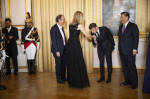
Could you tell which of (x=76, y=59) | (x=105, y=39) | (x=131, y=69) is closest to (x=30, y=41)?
(x=76, y=59)

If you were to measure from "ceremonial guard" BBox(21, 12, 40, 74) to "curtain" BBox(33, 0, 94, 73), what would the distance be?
0.26 meters

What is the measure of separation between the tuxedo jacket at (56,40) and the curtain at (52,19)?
3.61ft

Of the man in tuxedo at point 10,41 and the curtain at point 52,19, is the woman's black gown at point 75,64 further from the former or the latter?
the man in tuxedo at point 10,41

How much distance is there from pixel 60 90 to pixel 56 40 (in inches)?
44.2

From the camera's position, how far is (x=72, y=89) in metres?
3.85

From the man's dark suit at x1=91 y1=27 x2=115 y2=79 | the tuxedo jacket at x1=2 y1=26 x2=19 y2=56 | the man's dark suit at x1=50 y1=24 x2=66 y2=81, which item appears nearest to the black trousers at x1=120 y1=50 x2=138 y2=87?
the man's dark suit at x1=91 y1=27 x2=115 y2=79

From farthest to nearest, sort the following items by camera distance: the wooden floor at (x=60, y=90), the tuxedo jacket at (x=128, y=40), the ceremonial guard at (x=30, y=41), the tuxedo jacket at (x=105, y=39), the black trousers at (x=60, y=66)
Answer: the ceremonial guard at (x=30, y=41), the black trousers at (x=60, y=66), the tuxedo jacket at (x=105, y=39), the tuxedo jacket at (x=128, y=40), the wooden floor at (x=60, y=90)

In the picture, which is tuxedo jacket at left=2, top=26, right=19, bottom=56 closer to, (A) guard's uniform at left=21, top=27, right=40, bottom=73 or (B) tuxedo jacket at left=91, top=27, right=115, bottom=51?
(A) guard's uniform at left=21, top=27, right=40, bottom=73

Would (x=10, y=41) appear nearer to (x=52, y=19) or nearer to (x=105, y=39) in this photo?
(x=52, y=19)

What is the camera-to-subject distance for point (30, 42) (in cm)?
522

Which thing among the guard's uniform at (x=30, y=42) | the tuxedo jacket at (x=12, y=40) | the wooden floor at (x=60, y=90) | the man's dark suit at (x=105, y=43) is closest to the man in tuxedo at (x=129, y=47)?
the wooden floor at (x=60, y=90)

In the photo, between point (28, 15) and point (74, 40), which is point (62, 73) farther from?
point (28, 15)

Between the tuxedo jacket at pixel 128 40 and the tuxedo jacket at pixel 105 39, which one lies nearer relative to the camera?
the tuxedo jacket at pixel 128 40

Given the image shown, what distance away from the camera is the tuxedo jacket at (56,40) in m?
4.17
